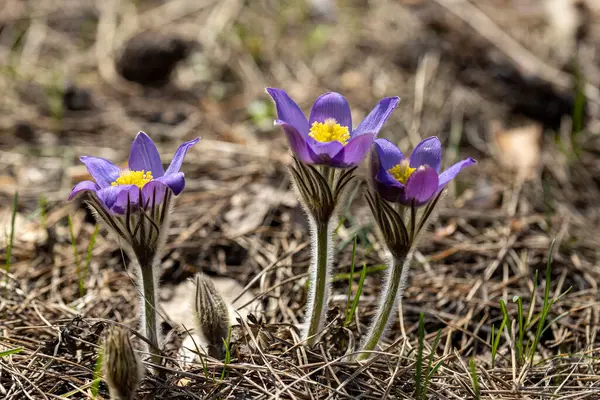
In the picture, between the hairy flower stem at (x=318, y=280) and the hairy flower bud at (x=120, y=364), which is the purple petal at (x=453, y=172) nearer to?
the hairy flower stem at (x=318, y=280)

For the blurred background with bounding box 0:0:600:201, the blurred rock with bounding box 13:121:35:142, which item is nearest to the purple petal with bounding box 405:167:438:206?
the blurred background with bounding box 0:0:600:201

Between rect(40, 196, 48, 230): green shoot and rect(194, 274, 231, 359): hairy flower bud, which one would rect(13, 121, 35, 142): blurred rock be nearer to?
rect(40, 196, 48, 230): green shoot

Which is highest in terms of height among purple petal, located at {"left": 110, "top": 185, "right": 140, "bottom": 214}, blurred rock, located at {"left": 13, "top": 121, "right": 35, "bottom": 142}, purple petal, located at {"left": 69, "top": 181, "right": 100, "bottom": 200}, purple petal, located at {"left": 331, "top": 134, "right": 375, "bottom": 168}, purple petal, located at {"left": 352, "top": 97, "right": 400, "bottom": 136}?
purple petal, located at {"left": 352, "top": 97, "right": 400, "bottom": 136}

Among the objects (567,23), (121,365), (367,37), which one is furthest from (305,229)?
(567,23)

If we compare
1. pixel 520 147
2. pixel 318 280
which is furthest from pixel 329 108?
pixel 520 147

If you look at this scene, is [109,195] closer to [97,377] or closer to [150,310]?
[150,310]

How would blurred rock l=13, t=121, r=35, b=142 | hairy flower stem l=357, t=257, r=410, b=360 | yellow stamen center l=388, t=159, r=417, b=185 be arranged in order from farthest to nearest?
1. blurred rock l=13, t=121, r=35, b=142
2. hairy flower stem l=357, t=257, r=410, b=360
3. yellow stamen center l=388, t=159, r=417, b=185
